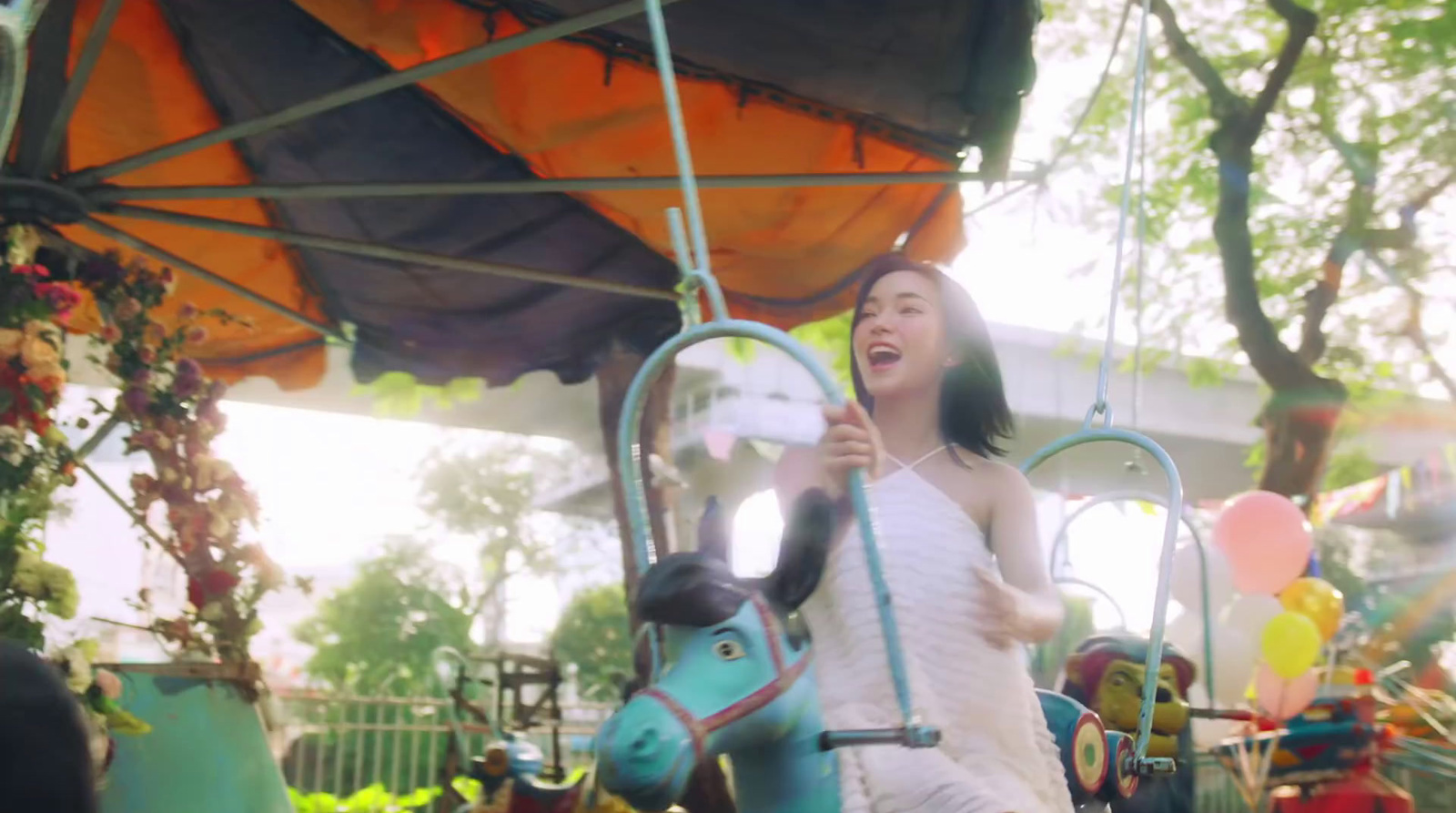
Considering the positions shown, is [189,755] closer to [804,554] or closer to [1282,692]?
[804,554]

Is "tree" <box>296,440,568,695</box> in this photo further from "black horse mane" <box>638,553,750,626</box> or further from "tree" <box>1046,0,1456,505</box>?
"black horse mane" <box>638,553,750,626</box>

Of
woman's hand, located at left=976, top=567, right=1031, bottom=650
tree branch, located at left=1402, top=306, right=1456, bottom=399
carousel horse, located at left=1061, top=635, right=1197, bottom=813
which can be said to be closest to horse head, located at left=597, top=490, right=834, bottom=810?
woman's hand, located at left=976, top=567, right=1031, bottom=650

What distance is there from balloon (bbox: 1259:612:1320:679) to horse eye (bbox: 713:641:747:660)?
487 cm

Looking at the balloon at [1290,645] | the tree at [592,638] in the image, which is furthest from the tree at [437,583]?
the balloon at [1290,645]

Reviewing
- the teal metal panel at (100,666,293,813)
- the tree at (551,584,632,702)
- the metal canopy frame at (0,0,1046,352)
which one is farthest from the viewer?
the tree at (551,584,632,702)

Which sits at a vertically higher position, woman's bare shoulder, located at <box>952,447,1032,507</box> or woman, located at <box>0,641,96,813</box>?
woman's bare shoulder, located at <box>952,447,1032,507</box>

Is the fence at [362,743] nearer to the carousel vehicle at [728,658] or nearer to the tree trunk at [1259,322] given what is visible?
the tree trunk at [1259,322]

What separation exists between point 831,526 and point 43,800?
3.02 feet

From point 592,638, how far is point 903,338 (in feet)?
71.0

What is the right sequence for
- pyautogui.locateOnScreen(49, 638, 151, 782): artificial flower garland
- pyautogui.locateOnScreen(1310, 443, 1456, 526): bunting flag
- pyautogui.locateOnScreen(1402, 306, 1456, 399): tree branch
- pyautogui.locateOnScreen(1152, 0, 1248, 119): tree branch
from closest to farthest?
pyautogui.locateOnScreen(49, 638, 151, 782): artificial flower garland
pyautogui.locateOnScreen(1152, 0, 1248, 119): tree branch
pyautogui.locateOnScreen(1402, 306, 1456, 399): tree branch
pyautogui.locateOnScreen(1310, 443, 1456, 526): bunting flag

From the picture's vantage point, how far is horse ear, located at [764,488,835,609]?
4.98 feet

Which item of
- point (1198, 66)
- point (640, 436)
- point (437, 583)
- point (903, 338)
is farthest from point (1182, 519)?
point (437, 583)

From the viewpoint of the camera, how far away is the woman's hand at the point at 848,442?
1452 millimetres

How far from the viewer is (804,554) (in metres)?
1.52
